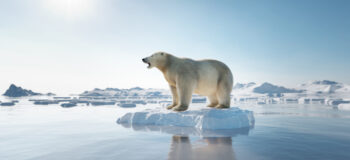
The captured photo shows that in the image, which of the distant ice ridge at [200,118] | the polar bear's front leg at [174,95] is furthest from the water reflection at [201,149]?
the polar bear's front leg at [174,95]

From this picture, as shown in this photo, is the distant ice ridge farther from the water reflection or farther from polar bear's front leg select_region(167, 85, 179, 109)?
the water reflection

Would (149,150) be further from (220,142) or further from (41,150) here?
(41,150)

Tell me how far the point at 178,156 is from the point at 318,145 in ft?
8.68

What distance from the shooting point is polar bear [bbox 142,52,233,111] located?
5.56 m

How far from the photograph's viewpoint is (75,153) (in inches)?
119

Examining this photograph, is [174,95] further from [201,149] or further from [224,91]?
[201,149]

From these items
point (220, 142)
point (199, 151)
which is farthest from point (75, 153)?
point (220, 142)

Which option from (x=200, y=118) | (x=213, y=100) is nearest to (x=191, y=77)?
(x=200, y=118)

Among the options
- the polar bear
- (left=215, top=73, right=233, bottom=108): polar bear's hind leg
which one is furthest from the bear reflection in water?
(left=215, top=73, right=233, bottom=108): polar bear's hind leg

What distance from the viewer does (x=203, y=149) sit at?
311 centimetres

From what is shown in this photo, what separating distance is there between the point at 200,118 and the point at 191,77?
116 cm

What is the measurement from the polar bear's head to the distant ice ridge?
1.41 metres

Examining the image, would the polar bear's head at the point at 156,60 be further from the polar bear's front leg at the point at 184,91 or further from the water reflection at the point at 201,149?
the water reflection at the point at 201,149

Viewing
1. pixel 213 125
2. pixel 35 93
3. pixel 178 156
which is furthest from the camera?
pixel 35 93
